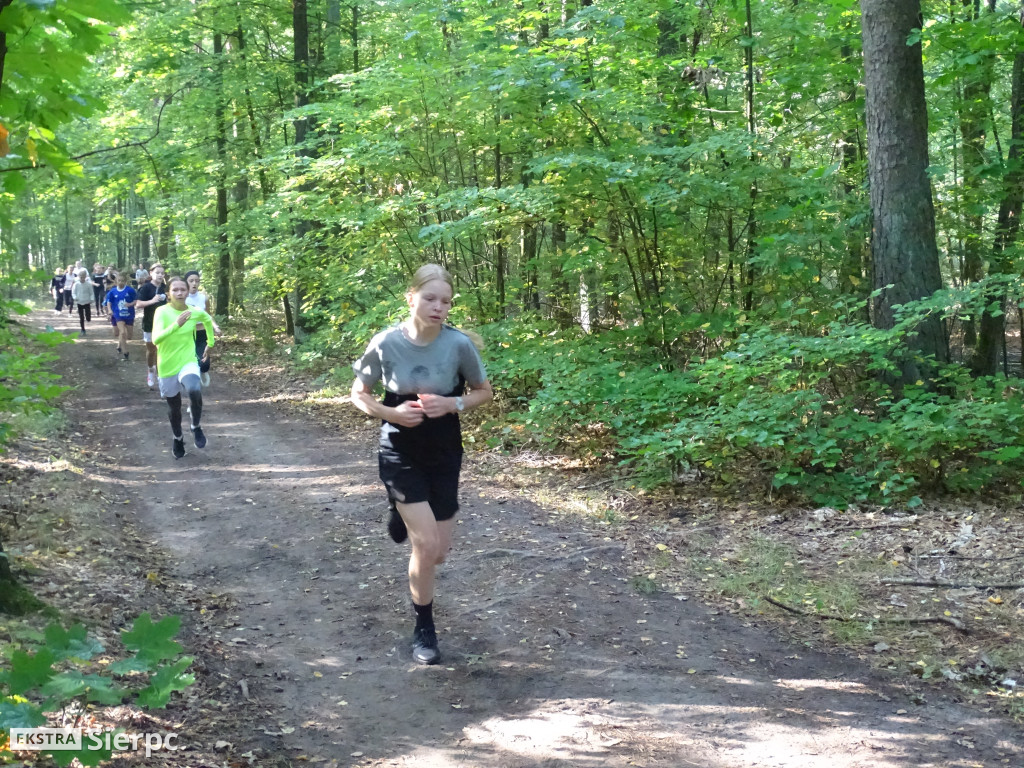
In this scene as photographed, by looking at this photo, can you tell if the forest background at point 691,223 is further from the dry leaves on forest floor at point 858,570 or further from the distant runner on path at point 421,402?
the distant runner on path at point 421,402

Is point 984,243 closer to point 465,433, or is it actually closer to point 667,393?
point 667,393

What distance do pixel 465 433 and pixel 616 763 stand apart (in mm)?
7946

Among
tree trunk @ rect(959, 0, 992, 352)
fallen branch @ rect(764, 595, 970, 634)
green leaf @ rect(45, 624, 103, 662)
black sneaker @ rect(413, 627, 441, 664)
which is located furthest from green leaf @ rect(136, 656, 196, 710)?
tree trunk @ rect(959, 0, 992, 352)

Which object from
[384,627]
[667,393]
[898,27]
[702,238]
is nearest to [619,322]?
[702,238]

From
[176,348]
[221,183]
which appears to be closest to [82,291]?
[221,183]

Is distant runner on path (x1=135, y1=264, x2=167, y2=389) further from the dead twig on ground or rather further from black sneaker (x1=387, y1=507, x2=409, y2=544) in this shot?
black sneaker (x1=387, y1=507, x2=409, y2=544)

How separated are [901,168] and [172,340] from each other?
8002 millimetres

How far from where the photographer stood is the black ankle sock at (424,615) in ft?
15.1

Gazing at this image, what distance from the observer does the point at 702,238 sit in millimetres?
9883

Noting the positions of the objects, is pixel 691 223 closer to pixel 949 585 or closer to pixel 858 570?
pixel 858 570

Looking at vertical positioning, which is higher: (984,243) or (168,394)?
(984,243)

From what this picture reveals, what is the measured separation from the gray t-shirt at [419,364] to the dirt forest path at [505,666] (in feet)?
5.11

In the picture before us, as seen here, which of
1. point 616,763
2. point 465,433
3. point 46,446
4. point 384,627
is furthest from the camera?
point 465,433

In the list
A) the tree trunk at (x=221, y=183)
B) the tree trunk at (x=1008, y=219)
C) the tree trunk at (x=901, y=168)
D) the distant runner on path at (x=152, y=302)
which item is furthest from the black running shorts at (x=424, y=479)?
the tree trunk at (x=221, y=183)
